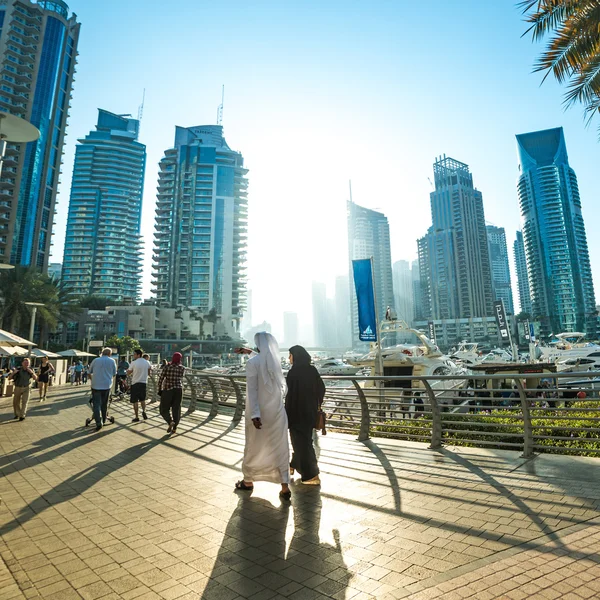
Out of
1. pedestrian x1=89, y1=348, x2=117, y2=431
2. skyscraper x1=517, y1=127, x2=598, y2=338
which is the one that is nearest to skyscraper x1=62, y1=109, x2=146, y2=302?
pedestrian x1=89, y1=348, x2=117, y2=431

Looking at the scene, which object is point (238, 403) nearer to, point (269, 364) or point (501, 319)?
point (269, 364)

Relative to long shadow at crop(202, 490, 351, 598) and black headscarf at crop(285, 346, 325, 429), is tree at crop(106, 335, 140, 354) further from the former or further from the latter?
long shadow at crop(202, 490, 351, 598)

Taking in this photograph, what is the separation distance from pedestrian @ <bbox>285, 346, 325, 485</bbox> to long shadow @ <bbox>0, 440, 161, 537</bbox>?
2.76 metres

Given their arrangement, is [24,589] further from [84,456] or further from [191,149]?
[191,149]

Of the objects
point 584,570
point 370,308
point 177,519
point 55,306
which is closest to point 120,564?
point 177,519

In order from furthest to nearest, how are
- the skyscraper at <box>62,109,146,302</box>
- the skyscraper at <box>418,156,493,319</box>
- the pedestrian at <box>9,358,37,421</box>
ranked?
the skyscraper at <box>418,156,493,319</box> → the skyscraper at <box>62,109,146,302</box> → the pedestrian at <box>9,358,37,421</box>

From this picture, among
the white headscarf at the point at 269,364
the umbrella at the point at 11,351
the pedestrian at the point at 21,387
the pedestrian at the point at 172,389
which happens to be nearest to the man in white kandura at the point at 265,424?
the white headscarf at the point at 269,364

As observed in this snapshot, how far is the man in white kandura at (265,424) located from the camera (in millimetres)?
4941

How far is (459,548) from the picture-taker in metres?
3.17

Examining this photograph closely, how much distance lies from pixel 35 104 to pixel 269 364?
118 metres

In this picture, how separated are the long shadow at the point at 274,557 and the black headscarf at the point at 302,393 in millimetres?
1190

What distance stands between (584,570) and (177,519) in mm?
3469

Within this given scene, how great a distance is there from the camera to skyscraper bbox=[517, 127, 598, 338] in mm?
138750

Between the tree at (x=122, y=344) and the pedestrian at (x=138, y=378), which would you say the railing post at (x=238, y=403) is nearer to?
the pedestrian at (x=138, y=378)
